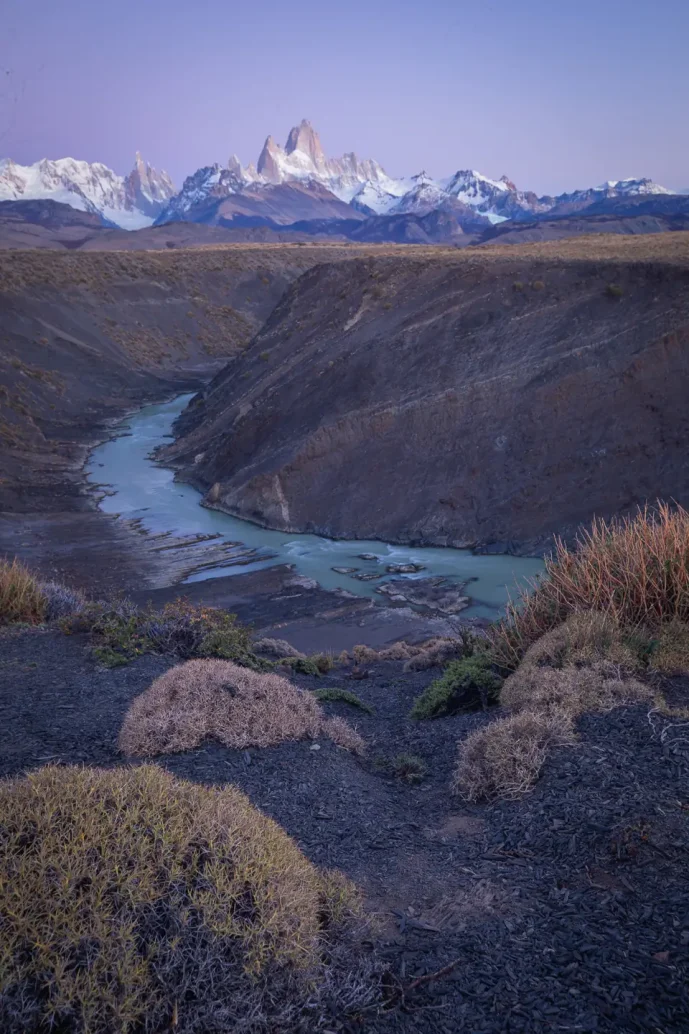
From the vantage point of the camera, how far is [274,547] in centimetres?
2183

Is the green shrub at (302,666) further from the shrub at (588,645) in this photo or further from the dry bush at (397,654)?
the shrub at (588,645)

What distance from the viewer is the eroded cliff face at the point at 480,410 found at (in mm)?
21047

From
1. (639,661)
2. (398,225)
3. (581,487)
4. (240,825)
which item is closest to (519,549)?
(581,487)

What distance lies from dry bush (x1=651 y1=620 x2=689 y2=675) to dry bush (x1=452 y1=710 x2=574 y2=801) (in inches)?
50.3

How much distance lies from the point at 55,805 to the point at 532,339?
74.6 feet

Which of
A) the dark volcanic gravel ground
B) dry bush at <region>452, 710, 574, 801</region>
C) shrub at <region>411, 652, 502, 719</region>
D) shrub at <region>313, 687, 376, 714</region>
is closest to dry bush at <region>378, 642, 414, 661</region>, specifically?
shrub at <region>313, 687, 376, 714</region>

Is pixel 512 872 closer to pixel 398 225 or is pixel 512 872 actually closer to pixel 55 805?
pixel 55 805

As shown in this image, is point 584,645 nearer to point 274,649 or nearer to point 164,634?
point 164,634

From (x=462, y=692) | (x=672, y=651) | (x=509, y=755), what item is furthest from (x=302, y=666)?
(x=509, y=755)

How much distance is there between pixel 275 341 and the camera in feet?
112

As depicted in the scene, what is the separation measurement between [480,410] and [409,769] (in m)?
17.6

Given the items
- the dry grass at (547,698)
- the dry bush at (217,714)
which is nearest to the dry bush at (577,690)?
the dry grass at (547,698)

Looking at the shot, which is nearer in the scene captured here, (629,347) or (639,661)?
(639,661)

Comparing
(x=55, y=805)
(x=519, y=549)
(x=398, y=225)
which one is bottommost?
(x=519, y=549)
